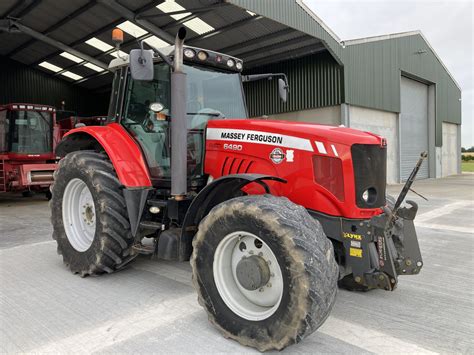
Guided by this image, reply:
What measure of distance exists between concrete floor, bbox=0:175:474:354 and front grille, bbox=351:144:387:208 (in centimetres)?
97

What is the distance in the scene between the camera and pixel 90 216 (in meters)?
4.39

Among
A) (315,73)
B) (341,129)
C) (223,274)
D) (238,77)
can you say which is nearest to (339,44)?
(315,73)

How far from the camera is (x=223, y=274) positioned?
286cm

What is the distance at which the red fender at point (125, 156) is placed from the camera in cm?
391

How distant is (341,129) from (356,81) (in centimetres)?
1351

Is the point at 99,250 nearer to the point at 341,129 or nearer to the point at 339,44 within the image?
the point at 341,129

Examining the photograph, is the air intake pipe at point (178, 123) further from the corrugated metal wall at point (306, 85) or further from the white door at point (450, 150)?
the white door at point (450, 150)

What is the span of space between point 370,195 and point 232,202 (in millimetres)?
1151

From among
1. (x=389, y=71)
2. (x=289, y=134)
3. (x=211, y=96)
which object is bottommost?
(x=289, y=134)

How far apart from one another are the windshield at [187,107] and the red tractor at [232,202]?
0.01m

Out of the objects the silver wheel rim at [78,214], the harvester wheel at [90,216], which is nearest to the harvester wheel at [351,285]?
the harvester wheel at [90,216]

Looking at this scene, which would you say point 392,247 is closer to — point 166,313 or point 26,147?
point 166,313

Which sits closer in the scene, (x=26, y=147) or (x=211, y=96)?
(x=211, y=96)

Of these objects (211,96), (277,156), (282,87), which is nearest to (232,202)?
(277,156)
